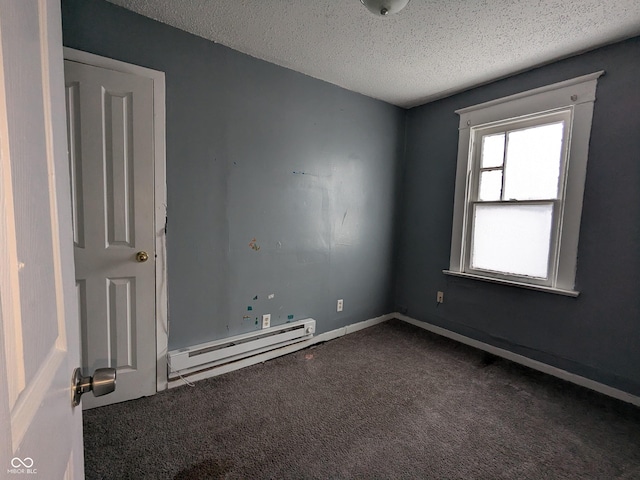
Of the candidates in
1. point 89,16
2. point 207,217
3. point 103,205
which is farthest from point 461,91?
point 103,205

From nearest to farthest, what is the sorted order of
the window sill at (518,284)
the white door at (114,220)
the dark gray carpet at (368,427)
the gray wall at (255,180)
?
the dark gray carpet at (368,427) → the white door at (114,220) → the gray wall at (255,180) → the window sill at (518,284)

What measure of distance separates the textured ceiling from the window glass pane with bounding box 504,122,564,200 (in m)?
0.54

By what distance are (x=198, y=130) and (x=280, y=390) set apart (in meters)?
1.95

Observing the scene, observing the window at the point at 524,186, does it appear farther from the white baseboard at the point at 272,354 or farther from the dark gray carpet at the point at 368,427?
the white baseboard at the point at 272,354

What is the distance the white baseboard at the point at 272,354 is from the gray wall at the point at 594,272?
94 cm

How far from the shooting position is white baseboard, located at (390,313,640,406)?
2.04 meters

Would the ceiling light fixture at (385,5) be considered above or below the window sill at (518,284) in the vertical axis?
above

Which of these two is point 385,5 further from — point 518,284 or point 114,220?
point 518,284

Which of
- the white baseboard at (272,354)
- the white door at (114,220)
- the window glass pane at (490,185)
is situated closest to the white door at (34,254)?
the white door at (114,220)

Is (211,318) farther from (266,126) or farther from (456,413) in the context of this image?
(456,413)

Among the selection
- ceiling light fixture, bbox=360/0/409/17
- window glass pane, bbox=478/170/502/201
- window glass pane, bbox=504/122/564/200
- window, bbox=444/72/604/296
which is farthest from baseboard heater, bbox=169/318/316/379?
ceiling light fixture, bbox=360/0/409/17

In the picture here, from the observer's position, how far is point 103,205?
1.74m

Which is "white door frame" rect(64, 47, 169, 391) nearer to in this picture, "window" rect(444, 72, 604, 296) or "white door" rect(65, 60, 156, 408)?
"white door" rect(65, 60, 156, 408)

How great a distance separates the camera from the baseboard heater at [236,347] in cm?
204
